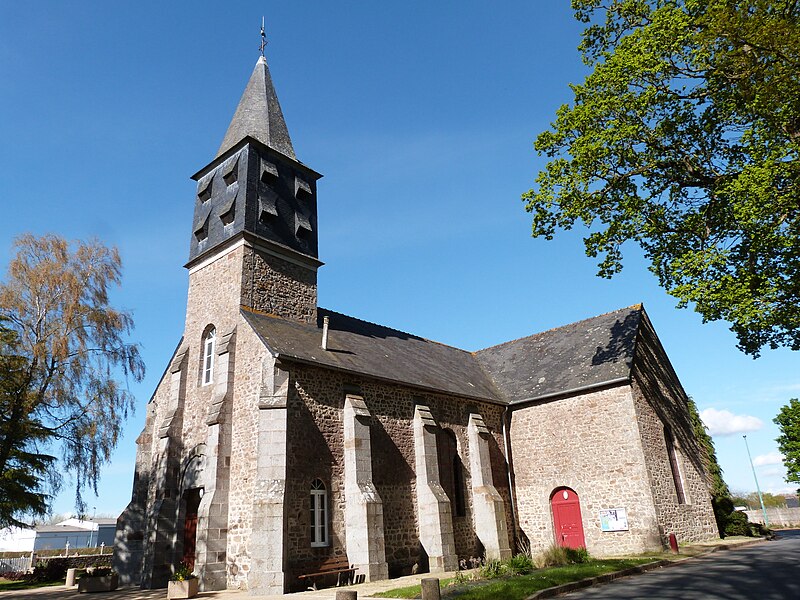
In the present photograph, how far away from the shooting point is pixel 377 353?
64.8ft

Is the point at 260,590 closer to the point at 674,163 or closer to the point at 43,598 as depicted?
the point at 43,598

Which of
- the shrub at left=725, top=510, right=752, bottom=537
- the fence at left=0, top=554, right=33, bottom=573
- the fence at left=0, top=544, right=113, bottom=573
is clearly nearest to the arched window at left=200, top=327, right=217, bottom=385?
the fence at left=0, top=544, right=113, bottom=573

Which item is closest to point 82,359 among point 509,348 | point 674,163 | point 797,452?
point 509,348

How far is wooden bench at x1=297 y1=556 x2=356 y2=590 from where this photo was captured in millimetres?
13133

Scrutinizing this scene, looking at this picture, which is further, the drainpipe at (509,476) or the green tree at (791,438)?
the green tree at (791,438)

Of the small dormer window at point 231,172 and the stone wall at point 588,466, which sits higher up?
the small dormer window at point 231,172

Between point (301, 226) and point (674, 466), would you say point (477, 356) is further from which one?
point (301, 226)

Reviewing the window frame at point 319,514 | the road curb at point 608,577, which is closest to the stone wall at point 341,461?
the window frame at point 319,514

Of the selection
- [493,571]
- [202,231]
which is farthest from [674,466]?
[202,231]

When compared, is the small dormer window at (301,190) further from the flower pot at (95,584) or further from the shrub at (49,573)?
the shrub at (49,573)

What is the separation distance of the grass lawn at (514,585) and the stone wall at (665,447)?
573 cm

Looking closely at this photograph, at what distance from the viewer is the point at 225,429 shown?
15.4 m

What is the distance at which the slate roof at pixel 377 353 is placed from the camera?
53.4ft

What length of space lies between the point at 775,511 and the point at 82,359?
4194cm
